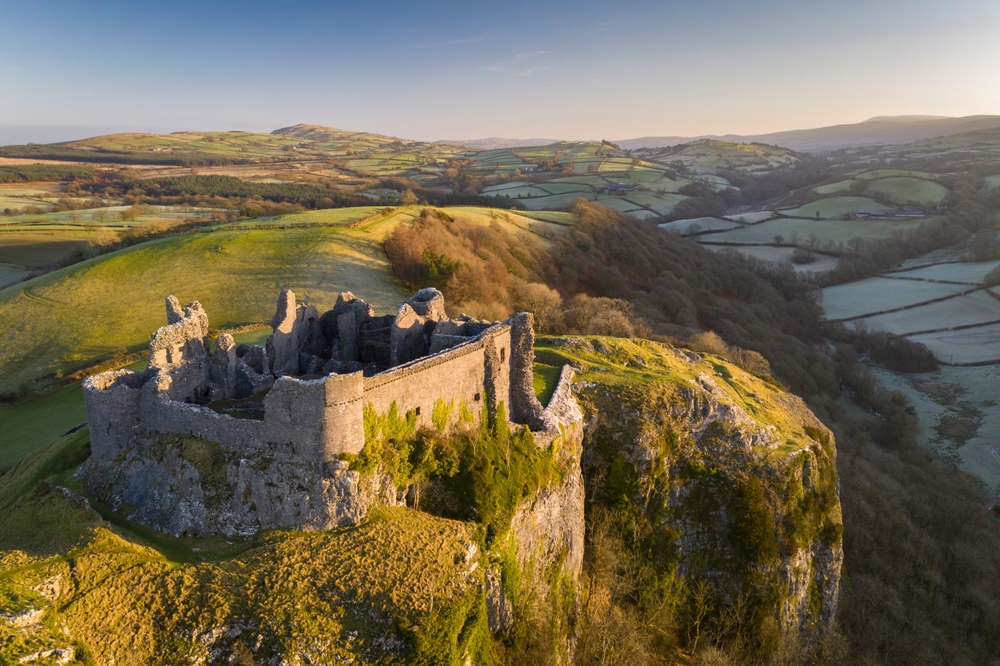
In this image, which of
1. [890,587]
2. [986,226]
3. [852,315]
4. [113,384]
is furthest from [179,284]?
[986,226]

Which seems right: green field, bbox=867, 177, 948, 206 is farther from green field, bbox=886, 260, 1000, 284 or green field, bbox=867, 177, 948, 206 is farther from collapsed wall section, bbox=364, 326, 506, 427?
collapsed wall section, bbox=364, 326, 506, 427

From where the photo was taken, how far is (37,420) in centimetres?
4319

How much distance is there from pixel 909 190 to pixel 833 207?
31.7 meters

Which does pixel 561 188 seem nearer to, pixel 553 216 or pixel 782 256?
pixel 553 216

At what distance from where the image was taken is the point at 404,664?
18188 mm

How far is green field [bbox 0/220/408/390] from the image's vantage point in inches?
2333

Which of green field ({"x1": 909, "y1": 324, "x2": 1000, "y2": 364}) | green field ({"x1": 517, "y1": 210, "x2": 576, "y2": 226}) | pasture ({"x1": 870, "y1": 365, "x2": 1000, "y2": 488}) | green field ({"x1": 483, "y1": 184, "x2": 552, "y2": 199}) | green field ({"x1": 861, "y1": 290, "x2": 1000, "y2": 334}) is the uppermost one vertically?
green field ({"x1": 483, "y1": 184, "x2": 552, "y2": 199})

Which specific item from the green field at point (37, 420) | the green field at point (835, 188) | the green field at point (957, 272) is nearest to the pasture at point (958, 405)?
the green field at point (957, 272)

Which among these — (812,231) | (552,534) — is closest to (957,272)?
(812,231)

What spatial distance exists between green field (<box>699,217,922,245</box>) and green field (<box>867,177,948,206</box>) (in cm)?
2253

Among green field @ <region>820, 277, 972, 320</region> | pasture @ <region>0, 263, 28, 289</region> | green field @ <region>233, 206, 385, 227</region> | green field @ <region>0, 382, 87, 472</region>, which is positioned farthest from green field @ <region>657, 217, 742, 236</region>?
pasture @ <region>0, 263, 28, 289</region>

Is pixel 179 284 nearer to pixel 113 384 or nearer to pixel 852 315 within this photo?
pixel 113 384

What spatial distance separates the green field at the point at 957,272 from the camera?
379ft

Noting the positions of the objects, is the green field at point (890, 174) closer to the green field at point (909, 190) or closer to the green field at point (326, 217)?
the green field at point (909, 190)
